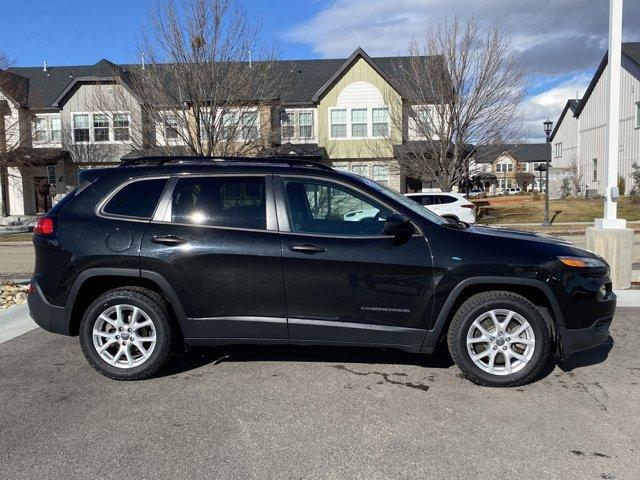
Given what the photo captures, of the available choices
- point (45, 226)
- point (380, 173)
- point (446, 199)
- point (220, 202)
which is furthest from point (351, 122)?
point (45, 226)

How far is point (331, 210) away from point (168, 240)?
1.40m

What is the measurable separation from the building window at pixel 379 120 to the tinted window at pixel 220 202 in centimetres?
2276

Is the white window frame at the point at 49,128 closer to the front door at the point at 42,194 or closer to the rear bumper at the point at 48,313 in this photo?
the front door at the point at 42,194

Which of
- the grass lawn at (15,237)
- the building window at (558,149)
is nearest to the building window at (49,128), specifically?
the grass lawn at (15,237)

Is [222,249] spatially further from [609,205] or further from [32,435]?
[609,205]

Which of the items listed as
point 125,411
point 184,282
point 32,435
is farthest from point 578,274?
point 32,435

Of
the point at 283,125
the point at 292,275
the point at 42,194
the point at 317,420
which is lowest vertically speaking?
the point at 317,420

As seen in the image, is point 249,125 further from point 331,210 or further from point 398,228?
point 398,228

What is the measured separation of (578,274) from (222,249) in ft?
9.49

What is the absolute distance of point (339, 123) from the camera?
91.9 ft

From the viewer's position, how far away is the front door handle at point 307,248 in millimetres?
4297

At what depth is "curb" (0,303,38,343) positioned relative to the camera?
19.8ft

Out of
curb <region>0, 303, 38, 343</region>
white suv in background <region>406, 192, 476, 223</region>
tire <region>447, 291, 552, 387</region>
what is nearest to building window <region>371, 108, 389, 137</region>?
white suv in background <region>406, 192, 476, 223</region>

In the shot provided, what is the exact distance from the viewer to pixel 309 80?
2952cm
